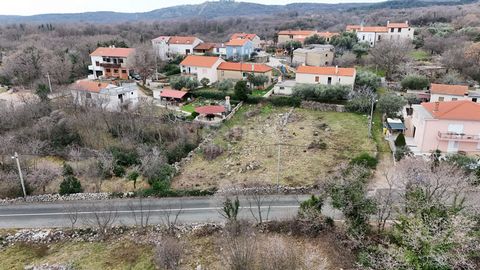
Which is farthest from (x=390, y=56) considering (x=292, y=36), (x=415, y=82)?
(x=292, y=36)

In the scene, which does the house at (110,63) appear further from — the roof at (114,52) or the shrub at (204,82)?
the shrub at (204,82)

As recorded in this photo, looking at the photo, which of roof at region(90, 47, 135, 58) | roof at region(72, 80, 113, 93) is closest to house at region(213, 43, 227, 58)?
roof at region(90, 47, 135, 58)

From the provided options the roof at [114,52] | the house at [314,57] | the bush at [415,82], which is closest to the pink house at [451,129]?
the bush at [415,82]

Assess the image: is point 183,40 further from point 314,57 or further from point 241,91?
point 241,91

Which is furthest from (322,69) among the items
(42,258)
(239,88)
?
(42,258)

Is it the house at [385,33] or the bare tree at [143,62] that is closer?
the bare tree at [143,62]
